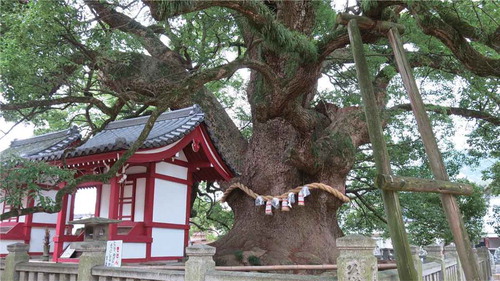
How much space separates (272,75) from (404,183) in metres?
3.41

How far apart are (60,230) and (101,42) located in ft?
11.6

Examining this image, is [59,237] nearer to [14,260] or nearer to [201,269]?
[14,260]

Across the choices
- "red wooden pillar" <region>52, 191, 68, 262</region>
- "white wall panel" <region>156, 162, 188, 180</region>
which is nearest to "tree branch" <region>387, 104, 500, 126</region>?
"white wall panel" <region>156, 162, 188, 180</region>

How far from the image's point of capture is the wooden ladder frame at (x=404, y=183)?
8.83 ft

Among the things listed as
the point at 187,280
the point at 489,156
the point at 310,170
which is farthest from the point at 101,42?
the point at 489,156

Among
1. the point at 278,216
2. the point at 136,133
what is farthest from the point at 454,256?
the point at 136,133

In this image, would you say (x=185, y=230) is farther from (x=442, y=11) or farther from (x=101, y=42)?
(x=442, y=11)

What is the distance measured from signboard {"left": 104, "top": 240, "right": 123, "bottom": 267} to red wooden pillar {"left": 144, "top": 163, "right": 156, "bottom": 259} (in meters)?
1.83

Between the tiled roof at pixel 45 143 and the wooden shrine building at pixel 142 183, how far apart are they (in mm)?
35

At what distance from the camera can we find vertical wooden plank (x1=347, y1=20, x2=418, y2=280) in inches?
104

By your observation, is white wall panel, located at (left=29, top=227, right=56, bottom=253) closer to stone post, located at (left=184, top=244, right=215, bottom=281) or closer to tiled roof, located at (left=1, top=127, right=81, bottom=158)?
tiled roof, located at (left=1, top=127, right=81, bottom=158)

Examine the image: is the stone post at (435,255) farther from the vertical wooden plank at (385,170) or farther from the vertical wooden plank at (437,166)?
the vertical wooden plank at (385,170)

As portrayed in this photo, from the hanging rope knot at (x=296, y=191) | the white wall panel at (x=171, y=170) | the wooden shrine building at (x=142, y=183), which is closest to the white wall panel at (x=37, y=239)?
the wooden shrine building at (x=142, y=183)

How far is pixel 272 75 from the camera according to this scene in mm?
5797
